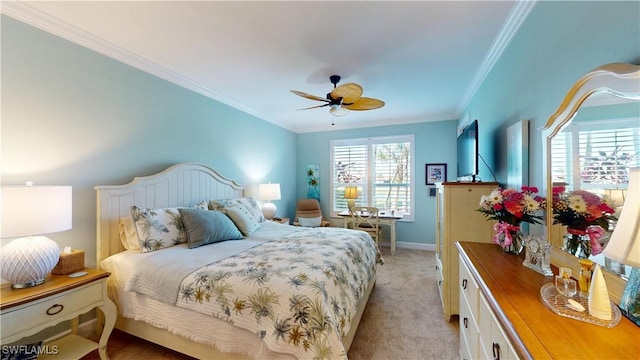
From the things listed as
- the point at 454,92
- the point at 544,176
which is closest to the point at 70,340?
the point at 544,176

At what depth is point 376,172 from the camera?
4.98 m

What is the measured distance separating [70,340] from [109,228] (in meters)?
0.82

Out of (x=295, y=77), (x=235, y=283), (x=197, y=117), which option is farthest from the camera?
(x=197, y=117)

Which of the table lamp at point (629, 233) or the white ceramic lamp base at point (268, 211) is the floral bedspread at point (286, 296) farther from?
the white ceramic lamp base at point (268, 211)

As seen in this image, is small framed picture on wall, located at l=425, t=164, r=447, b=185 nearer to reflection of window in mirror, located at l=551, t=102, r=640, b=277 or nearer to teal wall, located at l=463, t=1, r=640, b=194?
teal wall, located at l=463, t=1, r=640, b=194

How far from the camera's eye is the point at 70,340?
1791mm

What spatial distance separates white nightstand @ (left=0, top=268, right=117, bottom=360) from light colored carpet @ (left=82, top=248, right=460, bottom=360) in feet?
0.73

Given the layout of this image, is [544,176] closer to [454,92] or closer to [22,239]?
[454,92]

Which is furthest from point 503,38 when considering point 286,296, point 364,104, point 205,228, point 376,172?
point 376,172

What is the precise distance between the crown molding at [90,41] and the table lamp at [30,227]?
4.13 ft

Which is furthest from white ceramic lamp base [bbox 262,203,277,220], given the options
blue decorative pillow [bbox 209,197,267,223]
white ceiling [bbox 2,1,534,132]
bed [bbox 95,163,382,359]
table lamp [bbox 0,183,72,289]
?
table lamp [bbox 0,183,72,289]

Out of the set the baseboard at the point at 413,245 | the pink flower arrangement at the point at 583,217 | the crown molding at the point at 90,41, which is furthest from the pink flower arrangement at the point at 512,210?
the baseboard at the point at 413,245

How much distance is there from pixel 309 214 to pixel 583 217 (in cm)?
407

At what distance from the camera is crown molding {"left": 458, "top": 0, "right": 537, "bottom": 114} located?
164 centimetres
